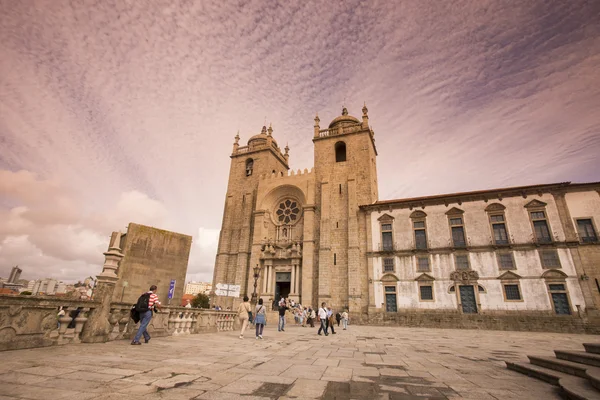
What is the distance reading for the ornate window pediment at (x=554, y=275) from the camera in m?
18.8

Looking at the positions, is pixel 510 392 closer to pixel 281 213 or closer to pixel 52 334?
pixel 52 334

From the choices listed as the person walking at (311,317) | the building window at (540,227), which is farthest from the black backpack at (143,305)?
the building window at (540,227)

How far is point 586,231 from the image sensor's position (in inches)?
759

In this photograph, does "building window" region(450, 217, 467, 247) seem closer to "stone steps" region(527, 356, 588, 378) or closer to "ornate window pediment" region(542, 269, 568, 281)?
"ornate window pediment" region(542, 269, 568, 281)

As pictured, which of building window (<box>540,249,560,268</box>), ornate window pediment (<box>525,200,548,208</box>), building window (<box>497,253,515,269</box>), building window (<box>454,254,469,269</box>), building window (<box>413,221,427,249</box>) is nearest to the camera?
building window (<box>540,249,560,268</box>)

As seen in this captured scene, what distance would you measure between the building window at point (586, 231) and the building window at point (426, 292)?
33.9ft

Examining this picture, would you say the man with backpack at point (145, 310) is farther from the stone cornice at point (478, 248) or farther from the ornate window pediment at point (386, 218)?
the ornate window pediment at point (386, 218)

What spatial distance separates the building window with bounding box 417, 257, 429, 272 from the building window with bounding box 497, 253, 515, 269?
4843mm

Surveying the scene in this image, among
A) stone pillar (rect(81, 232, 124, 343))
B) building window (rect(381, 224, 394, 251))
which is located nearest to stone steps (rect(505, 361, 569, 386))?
stone pillar (rect(81, 232, 124, 343))

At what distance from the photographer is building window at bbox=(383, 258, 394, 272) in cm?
2342

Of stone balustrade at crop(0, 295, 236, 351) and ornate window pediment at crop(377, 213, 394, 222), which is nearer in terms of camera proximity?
stone balustrade at crop(0, 295, 236, 351)

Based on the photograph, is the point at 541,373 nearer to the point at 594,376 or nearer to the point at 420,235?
the point at 594,376

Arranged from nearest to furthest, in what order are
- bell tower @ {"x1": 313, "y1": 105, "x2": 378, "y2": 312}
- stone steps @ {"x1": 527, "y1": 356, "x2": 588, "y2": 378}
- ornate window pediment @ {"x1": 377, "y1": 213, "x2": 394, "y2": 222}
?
stone steps @ {"x1": 527, "y1": 356, "x2": 588, "y2": 378}
bell tower @ {"x1": 313, "y1": 105, "x2": 378, "y2": 312}
ornate window pediment @ {"x1": 377, "y1": 213, "x2": 394, "y2": 222}

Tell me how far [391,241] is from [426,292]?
15.5 ft
